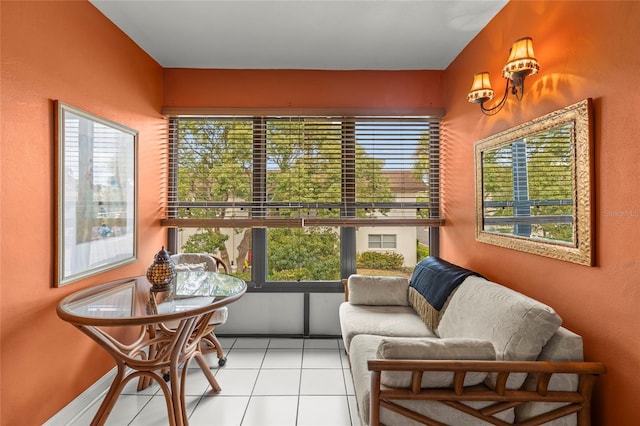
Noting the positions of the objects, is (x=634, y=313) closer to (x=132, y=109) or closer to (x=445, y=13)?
(x=445, y=13)

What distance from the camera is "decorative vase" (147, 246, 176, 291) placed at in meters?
2.18

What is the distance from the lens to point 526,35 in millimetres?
2027

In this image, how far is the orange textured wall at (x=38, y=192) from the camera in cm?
170

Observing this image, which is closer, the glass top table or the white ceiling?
the glass top table

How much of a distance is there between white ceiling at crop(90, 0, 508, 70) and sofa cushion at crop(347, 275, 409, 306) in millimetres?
2004

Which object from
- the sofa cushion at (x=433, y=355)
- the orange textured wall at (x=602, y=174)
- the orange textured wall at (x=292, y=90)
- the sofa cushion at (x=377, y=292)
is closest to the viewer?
the orange textured wall at (x=602, y=174)

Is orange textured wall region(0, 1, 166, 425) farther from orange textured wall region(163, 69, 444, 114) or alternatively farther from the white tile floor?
orange textured wall region(163, 69, 444, 114)

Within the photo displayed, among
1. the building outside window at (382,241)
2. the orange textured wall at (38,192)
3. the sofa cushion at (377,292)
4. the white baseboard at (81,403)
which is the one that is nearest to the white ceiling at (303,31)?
the orange textured wall at (38,192)

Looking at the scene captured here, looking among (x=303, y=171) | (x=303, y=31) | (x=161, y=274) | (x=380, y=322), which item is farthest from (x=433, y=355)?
(x=303, y=31)

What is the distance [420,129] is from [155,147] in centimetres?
257

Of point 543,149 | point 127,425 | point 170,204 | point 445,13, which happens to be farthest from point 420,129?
point 127,425

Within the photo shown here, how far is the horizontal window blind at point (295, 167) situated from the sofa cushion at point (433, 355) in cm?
187

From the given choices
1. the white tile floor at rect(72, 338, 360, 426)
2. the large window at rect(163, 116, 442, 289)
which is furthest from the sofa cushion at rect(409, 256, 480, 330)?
the white tile floor at rect(72, 338, 360, 426)

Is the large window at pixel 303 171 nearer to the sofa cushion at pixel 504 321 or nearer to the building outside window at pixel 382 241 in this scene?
the building outside window at pixel 382 241
